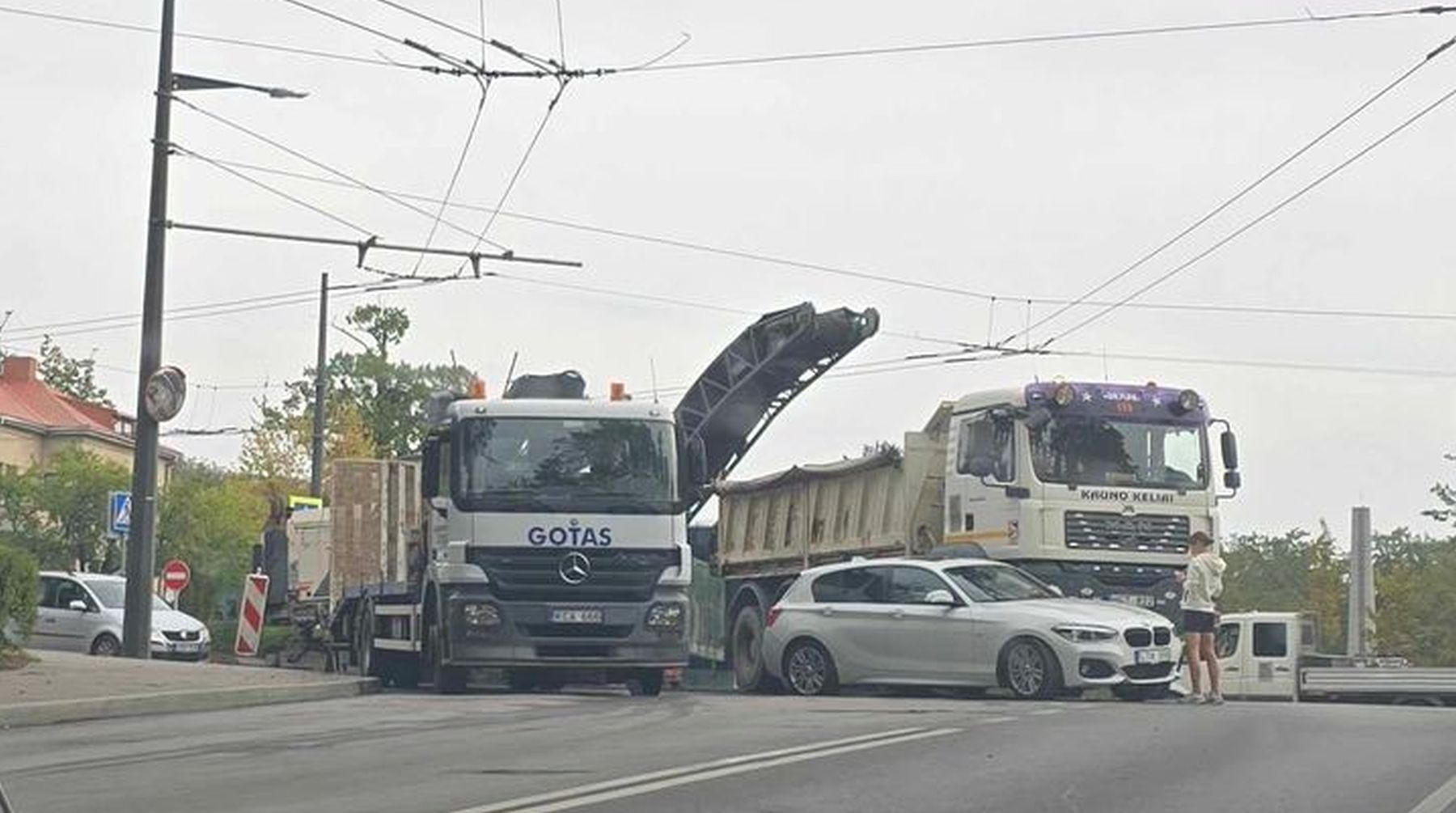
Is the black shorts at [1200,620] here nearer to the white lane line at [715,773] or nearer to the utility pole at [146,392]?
the white lane line at [715,773]

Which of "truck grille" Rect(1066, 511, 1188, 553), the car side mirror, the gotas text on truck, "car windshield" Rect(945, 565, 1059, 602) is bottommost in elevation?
the car side mirror

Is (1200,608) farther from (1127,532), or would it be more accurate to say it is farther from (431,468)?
(431,468)

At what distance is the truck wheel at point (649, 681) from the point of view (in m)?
A: 21.6

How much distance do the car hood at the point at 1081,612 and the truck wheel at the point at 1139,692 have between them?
0.57 m

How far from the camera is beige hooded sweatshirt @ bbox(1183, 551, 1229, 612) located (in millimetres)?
21219

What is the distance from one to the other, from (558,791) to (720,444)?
58.9 feet

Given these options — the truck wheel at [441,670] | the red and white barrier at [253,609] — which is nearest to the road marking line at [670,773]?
the truck wheel at [441,670]

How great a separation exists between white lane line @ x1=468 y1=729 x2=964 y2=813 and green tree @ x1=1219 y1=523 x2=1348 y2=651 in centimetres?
5346

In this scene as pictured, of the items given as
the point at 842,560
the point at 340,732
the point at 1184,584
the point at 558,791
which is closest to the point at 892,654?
the point at 1184,584

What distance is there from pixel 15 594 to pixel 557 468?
5.11 m

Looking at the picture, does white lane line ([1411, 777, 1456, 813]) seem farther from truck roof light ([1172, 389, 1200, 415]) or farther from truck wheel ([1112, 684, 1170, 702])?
truck roof light ([1172, 389, 1200, 415])

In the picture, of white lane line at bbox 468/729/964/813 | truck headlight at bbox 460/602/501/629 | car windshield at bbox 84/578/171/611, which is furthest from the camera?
car windshield at bbox 84/578/171/611

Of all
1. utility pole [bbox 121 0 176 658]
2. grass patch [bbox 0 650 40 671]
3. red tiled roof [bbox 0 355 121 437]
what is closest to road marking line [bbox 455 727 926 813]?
grass patch [bbox 0 650 40 671]

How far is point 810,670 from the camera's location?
2247 cm
